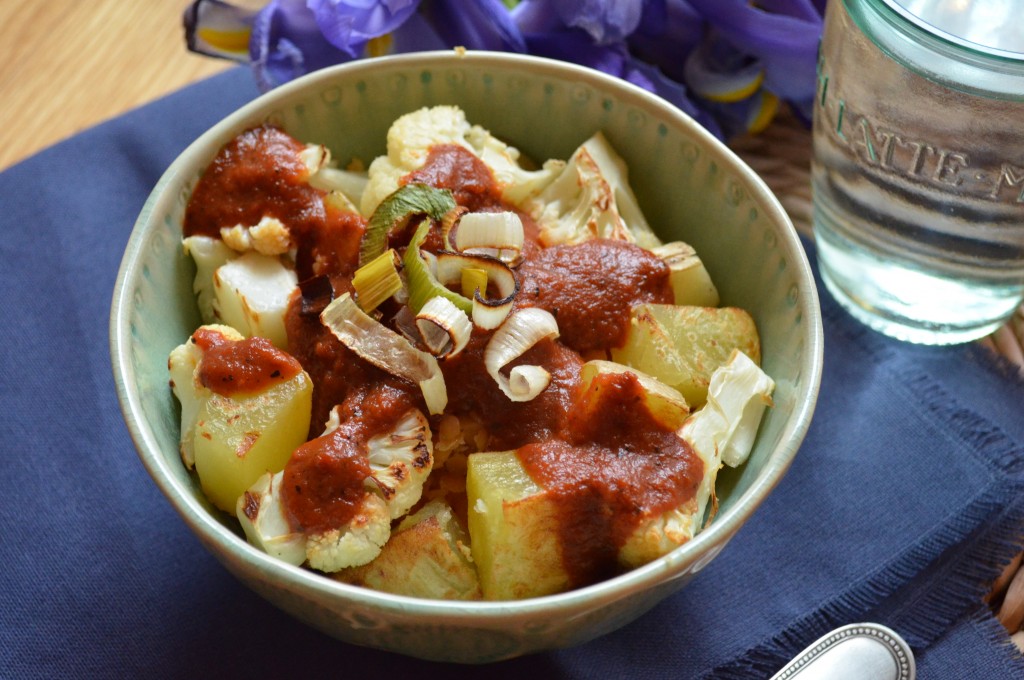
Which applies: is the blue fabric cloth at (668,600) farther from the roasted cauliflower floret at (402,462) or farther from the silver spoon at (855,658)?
the roasted cauliflower floret at (402,462)

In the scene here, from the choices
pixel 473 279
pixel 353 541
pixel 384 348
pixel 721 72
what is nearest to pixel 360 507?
pixel 353 541

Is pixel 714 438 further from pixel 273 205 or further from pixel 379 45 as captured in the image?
pixel 379 45

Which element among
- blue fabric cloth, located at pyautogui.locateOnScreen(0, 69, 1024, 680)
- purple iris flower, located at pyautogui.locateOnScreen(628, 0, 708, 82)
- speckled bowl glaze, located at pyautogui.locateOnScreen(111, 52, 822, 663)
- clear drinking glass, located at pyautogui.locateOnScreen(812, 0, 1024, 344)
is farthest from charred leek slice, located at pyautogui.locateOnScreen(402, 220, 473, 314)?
purple iris flower, located at pyautogui.locateOnScreen(628, 0, 708, 82)

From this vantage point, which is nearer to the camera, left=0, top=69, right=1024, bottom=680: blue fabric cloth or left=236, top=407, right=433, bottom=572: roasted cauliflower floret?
left=236, top=407, right=433, bottom=572: roasted cauliflower floret

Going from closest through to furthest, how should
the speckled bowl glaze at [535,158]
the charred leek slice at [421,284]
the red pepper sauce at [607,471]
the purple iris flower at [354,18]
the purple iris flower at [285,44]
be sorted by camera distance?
1. the speckled bowl glaze at [535,158]
2. the red pepper sauce at [607,471]
3. the charred leek slice at [421,284]
4. the purple iris flower at [354,18]
5. the purple iris flower at [285,44]

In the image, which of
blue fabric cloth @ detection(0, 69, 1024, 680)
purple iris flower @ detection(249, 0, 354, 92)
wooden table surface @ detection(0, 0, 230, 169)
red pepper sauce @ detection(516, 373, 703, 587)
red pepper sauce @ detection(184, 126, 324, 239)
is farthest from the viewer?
wooden table surface @ detection(0, 0, 230, 169)

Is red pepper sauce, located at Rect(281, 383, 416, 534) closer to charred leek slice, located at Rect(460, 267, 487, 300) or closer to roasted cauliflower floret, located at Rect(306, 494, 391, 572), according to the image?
roasted cauliflower floret, located at Rect(306, 494, 391, 572)

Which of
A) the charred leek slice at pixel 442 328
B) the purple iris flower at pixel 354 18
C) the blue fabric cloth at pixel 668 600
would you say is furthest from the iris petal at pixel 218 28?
the charred leek slice at pixel 442 328
